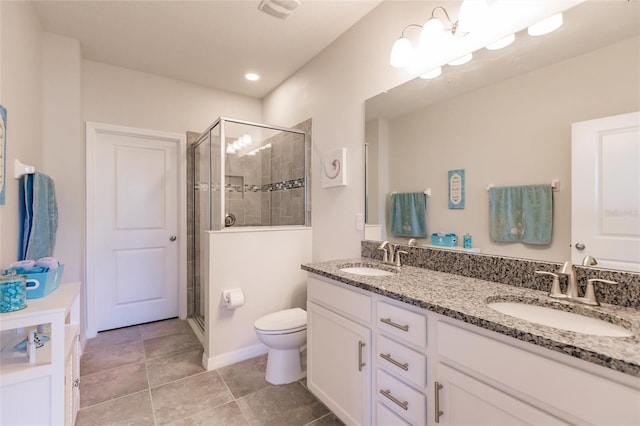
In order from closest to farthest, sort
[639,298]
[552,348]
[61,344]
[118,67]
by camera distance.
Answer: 1. [552,348]
2. [639,298]
3. [61,344]
4. [118,67]

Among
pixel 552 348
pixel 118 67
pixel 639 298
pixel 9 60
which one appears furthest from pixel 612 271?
pixel 118 67

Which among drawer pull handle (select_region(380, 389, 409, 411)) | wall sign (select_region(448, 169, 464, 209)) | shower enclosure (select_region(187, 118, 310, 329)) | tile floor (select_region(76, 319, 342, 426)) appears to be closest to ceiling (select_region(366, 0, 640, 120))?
wall sign (select_region(448, 169, 464, 209))

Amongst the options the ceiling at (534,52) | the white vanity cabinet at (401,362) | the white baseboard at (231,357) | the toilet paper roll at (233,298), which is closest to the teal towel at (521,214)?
the ceiling at (534,52)

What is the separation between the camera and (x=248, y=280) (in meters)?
2.43

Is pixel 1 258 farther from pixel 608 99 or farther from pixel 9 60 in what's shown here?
pixel 608 99

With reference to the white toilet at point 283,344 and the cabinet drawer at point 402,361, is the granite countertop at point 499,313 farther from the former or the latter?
the white toilet at point 283,344

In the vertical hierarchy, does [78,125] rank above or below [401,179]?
above

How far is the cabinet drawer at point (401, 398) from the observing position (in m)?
1.17

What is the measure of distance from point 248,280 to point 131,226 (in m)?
1.57

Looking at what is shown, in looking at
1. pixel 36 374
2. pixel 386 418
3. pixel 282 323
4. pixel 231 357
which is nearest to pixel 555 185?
pixel 386 418

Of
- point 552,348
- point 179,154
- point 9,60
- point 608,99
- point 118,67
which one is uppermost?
point 118,67

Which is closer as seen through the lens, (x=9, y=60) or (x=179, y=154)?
(x=9, y=60)

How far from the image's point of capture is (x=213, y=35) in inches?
94.6

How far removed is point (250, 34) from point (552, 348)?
2.67 meters
